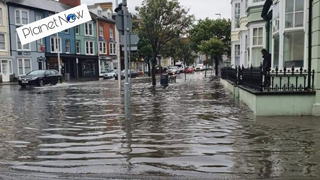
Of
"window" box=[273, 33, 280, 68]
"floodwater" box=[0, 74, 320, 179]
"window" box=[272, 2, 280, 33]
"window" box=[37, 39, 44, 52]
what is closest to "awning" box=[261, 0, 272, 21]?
"window" box=[272, 2, 280, 33]

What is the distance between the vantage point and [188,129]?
795 centimetres

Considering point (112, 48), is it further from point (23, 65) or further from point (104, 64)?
point (23, 65)

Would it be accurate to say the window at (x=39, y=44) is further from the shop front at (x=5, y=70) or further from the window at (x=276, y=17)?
the window at (x=276, y=17)

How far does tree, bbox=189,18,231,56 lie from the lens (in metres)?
42.2

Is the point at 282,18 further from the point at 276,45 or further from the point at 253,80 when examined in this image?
the point at 253,80

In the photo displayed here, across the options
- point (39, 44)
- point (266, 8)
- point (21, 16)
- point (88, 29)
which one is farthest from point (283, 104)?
point (88, 29)

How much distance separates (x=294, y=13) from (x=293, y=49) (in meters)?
1.18

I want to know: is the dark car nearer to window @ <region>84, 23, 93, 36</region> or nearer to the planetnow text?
the planetnow text

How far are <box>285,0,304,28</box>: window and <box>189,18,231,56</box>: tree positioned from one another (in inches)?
1192

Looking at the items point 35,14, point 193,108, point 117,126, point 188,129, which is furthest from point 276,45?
point 35,14

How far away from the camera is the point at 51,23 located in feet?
117

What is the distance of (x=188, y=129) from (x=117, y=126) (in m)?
1.91

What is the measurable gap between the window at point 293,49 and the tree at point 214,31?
98.5ft

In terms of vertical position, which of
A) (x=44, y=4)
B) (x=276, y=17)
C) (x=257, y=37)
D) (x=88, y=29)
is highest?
(x=44, y=4)
